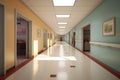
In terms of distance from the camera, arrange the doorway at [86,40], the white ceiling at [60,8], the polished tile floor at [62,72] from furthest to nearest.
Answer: the doorway at [86,40] → the white ceiling at [60,8] → the polished tile floor at [62,72]

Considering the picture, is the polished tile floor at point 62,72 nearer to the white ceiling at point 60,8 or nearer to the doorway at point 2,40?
the doorway at point 2,40

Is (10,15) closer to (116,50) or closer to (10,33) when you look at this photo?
(10,33)

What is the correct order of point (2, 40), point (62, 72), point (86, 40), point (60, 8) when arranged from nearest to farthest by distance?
1. point (2, 40)
2. point (62, 72)
3. point (60, 8)
4. point (86, 40)

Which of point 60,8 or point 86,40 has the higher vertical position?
point 60,8

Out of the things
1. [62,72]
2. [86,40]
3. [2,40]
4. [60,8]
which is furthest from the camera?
[86,40]

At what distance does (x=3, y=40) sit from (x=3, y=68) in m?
0.83

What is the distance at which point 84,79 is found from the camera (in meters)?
3.41

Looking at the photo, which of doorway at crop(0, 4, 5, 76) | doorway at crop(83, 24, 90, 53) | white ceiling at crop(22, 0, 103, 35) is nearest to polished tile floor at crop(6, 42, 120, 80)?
doorway at crop(0, 4, 5, 76)

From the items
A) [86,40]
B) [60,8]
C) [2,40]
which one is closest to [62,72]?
[2,40]

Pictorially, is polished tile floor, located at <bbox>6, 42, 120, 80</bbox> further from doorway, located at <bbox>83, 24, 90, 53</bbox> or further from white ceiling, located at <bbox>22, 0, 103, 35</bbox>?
doorway, located at <bbox>83, 24, 90, 53</bbox>

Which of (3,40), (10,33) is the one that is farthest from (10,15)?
(3,40)

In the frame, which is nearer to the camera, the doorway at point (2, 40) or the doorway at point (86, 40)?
the doorway at point (2, 40)

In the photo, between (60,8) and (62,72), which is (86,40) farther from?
(62,72)

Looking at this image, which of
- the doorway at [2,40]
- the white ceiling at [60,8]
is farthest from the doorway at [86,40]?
the doorway at [2,40]
